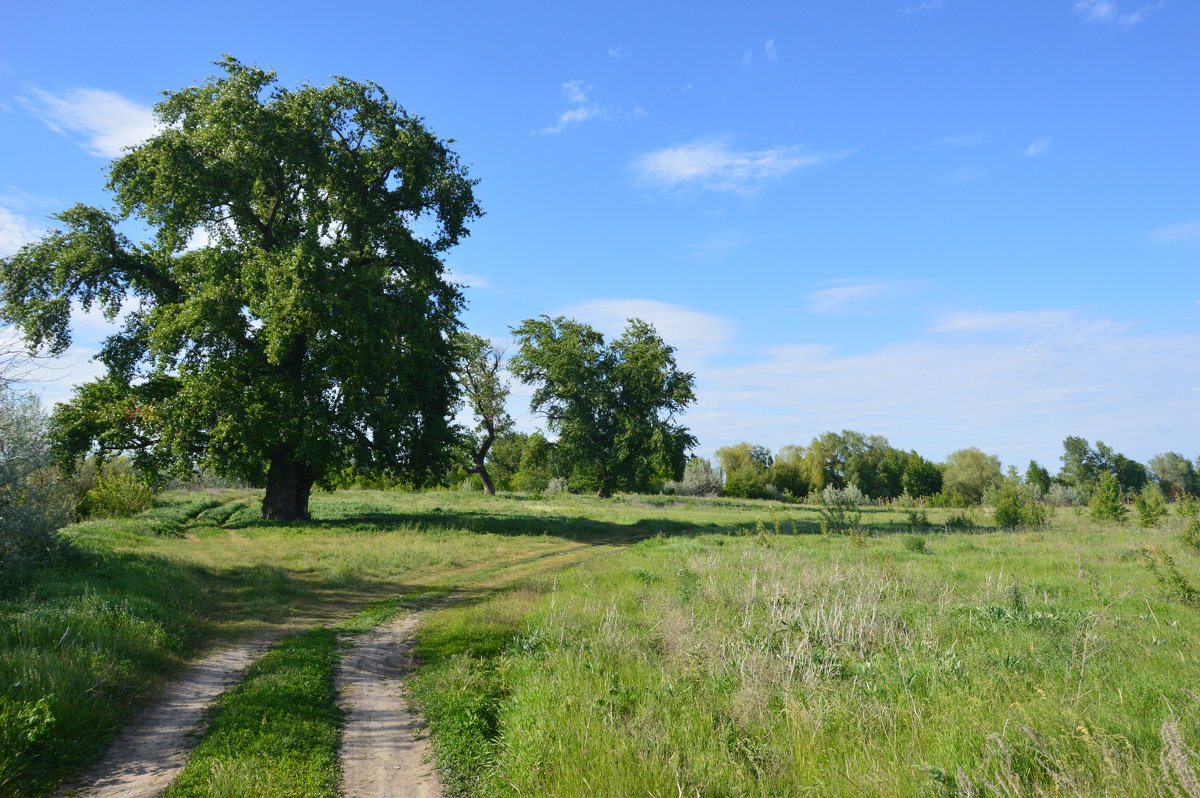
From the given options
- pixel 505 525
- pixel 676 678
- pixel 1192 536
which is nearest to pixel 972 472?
pixel 1192 536

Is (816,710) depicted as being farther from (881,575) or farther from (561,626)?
(881,575)

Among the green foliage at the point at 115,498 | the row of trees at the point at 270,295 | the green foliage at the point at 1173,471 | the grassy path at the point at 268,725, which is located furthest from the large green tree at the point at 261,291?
the green foliage at the point at 1173,471

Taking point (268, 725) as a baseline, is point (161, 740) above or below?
below

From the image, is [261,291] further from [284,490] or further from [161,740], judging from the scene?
[161,740]

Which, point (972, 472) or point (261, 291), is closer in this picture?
point (261, 291)

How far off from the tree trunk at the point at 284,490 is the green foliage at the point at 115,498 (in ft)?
16.1

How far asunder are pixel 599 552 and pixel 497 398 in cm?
3845

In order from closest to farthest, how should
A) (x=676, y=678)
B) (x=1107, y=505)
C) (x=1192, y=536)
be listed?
1. (x=676, y=678)
2. (x=1192, y=536)
3. (x=1107, y=505)

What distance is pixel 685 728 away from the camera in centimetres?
588

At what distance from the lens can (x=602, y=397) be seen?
53938mm

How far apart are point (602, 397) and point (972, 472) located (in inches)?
2851

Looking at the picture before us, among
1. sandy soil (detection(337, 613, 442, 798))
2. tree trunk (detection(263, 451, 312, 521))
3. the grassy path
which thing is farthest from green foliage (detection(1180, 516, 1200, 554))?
tree trunk (detection(263, 451, 312, 521))

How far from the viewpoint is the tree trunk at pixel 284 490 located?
27.8 meters

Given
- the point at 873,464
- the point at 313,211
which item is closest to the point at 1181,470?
the point at 873,464
